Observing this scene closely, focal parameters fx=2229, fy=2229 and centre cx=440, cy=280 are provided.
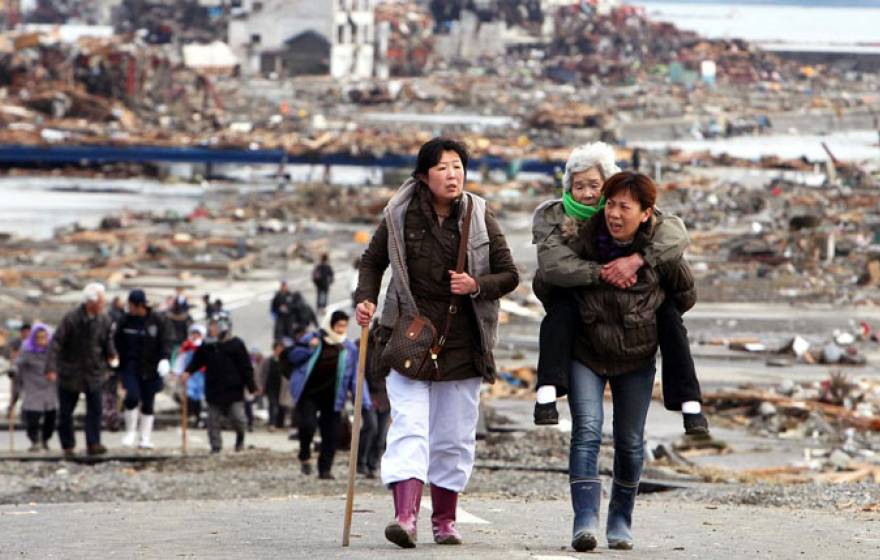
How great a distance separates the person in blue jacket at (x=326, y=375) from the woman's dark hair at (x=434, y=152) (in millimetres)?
5032

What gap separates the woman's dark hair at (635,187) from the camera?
23.1 ft

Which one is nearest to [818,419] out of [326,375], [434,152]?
[326,375]

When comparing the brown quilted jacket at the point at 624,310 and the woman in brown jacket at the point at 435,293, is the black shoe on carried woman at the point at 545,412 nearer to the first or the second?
the brown quilted jacket at the point at 624,310

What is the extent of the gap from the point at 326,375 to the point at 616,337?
5.66m

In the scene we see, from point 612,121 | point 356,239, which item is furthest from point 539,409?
point 612,121

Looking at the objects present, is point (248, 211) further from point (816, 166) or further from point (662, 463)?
point (662, 463)

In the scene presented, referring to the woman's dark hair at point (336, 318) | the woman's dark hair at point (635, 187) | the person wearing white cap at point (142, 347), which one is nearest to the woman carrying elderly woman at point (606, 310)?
the woman's dark hair at point (635, 187)

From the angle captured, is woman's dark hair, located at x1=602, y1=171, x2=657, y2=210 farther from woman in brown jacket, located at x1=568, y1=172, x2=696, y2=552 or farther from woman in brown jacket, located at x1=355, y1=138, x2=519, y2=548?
woman in brown jacket, located at x1=355, y1=138, x2=519, y2=548

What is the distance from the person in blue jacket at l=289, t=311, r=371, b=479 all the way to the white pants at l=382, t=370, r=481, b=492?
15.9ft

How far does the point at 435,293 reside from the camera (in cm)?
752

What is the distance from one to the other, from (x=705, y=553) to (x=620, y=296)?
1.04 m

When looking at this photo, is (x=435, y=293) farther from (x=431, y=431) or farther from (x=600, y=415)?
(x=600, y=415)

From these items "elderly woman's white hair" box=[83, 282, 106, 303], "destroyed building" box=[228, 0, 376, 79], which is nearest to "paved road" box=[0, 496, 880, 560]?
"elderly woman's white hair" box=[83, 282, 106, 303]

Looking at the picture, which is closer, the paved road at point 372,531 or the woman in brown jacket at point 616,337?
the woman in brown jacket at point 616,337
